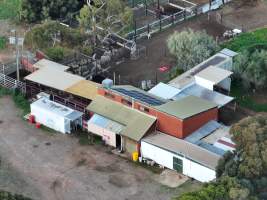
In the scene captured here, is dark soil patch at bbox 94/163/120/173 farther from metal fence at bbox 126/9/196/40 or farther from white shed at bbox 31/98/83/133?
metal fence at bbox 126/9/196/40

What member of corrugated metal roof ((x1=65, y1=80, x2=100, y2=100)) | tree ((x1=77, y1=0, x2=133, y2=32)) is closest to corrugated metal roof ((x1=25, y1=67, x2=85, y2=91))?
corrugated metal roof ((x1=65, y1=80, x2=100, y2=100))

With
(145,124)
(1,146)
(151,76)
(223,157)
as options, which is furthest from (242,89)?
(1,146)

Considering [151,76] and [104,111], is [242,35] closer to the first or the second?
[151,76]

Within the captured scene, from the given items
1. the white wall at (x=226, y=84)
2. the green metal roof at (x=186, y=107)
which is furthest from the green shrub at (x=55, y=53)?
the white wall at (x=226, y=84)

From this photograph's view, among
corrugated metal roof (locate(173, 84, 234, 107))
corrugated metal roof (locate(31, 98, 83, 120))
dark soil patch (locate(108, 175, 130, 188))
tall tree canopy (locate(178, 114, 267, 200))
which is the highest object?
tall tree canopy (locate(178, 114, 267, 200))

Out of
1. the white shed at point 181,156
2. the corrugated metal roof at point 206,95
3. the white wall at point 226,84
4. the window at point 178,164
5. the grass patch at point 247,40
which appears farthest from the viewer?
the grass patch at point 247,40

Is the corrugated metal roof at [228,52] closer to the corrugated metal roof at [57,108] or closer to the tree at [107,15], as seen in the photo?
the tree at [107,15]
